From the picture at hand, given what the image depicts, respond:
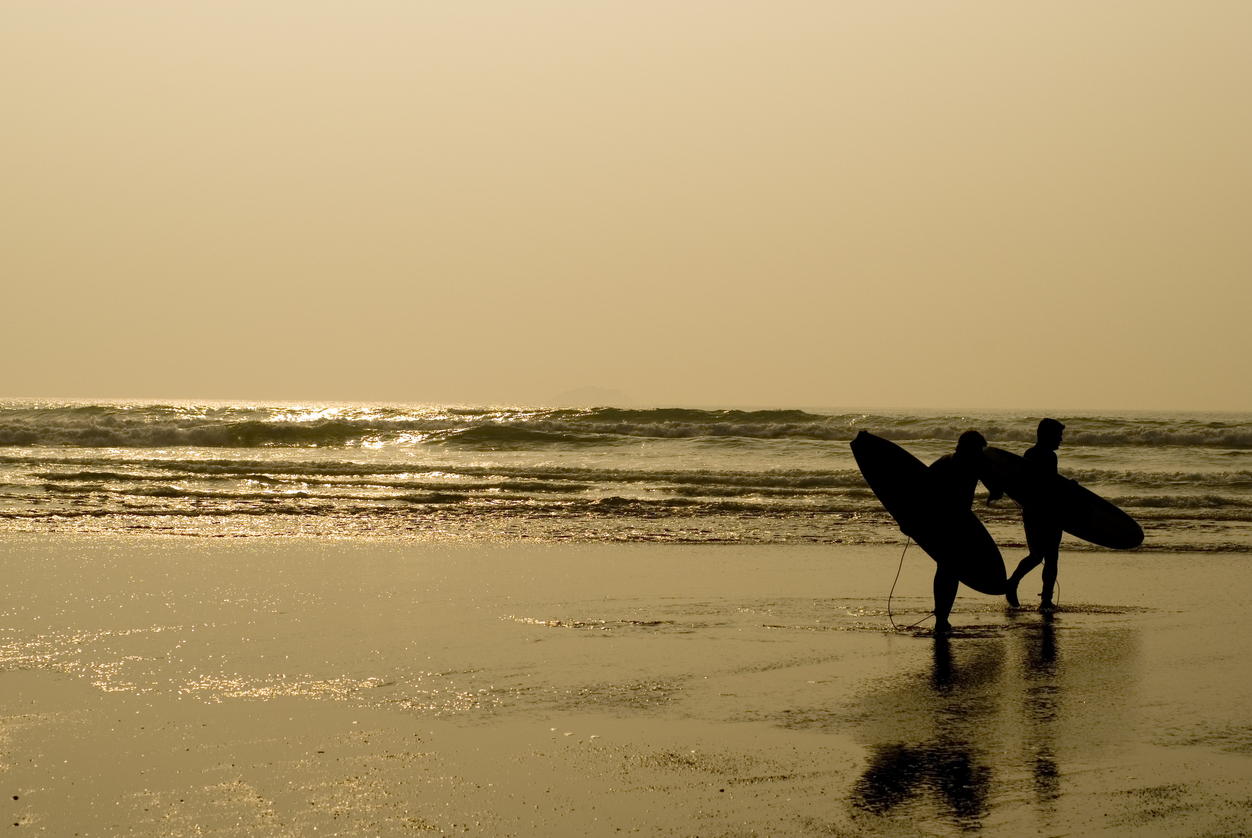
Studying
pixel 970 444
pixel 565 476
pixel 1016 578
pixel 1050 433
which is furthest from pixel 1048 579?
pixel 565 476

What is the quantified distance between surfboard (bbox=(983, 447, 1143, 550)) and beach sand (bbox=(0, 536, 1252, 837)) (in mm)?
748

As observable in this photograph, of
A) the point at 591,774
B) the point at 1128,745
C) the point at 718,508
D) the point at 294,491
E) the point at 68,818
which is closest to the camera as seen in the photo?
the point at 68,818

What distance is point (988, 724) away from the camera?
5.38 m

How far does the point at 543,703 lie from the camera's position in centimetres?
569

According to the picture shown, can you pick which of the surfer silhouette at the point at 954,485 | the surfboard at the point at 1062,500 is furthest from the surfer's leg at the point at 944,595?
the surfboard at the point at 1062,500

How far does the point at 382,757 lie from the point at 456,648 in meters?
2.21

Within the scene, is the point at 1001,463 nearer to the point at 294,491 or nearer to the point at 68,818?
the point at 68,818

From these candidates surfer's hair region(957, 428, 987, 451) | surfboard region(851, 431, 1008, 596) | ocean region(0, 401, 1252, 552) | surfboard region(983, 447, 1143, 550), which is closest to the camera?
surfer's hair region(957, 428, 987, 451)

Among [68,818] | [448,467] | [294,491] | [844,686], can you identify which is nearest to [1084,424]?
[448,467]

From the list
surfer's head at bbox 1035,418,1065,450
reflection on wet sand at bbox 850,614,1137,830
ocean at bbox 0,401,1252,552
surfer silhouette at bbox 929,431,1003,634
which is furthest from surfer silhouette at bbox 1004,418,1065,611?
ocean at bbox 0,401,1252,552

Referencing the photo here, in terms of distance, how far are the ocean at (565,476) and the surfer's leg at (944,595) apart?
458 centimetres

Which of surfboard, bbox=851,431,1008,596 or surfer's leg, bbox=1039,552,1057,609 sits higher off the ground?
surfboard, bbox=851,431,1008,596

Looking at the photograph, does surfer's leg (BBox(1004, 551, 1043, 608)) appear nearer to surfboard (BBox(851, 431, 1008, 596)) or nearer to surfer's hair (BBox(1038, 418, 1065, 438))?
surfboard (BBox(851, 431, 1008, 596))

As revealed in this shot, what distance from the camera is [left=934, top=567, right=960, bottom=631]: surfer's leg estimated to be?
7.82 m
